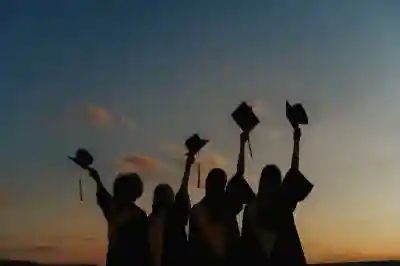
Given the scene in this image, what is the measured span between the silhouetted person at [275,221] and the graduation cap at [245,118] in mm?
686

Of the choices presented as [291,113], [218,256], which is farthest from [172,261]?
[291,113]

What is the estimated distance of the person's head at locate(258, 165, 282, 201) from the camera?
1496 centimetres

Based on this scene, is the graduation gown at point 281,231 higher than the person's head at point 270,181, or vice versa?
the person's head at point 270,181

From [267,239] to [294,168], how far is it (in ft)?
3.66

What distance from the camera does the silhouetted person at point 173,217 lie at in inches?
599

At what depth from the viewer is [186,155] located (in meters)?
15.7

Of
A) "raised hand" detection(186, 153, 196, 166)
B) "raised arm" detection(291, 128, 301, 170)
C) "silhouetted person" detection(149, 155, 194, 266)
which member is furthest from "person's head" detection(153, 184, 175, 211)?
"raised arm" detection(291, 128, 301, 170)

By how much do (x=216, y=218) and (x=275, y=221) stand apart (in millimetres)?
900

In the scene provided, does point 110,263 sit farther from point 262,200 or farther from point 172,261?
point 262,200

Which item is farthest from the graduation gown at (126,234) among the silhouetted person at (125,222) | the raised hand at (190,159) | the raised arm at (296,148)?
the raised arm at (296,148)

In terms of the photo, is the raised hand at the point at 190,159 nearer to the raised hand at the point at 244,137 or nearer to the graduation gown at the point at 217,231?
the graduation gown at the point at 217,231

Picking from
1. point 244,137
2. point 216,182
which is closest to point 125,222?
point 216,182

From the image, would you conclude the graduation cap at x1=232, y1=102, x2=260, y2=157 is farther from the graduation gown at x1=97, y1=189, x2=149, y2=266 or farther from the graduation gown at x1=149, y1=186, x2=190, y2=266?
the graduation gown at x1=97, y1=189, x2=149, y2=266

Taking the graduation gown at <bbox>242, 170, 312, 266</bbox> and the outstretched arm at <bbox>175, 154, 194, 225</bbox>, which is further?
the outstretched arm at <bbox>175, 154, 194, 225</bbox>
